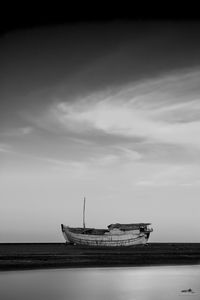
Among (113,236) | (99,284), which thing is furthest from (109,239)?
(99,284)

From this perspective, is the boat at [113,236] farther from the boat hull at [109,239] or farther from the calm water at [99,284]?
the calm water at [99,284]

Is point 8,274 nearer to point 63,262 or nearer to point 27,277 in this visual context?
point 27,277

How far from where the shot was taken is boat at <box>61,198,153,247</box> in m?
Result: 80.7

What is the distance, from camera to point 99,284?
1174 inches

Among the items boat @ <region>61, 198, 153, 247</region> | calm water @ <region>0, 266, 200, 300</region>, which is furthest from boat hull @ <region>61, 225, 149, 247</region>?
calm water @ <region>0, 266, 200, 300</region>

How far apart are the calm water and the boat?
1703 inches

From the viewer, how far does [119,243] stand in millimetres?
80375

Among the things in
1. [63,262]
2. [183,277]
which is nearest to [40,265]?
[63,262]

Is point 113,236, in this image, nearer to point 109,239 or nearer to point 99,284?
point 109,239

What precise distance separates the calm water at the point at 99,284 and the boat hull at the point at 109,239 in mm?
43180

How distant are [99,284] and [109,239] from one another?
51.4 m

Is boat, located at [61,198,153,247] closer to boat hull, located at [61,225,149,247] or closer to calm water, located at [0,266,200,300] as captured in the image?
boat hull, located at [61,225,149,247]

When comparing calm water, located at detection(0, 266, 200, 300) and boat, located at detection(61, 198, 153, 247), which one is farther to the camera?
boat, located at detection(61, 198, 153, 247)

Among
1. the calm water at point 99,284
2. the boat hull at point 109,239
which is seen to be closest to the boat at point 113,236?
the boat hull at point 109,239
